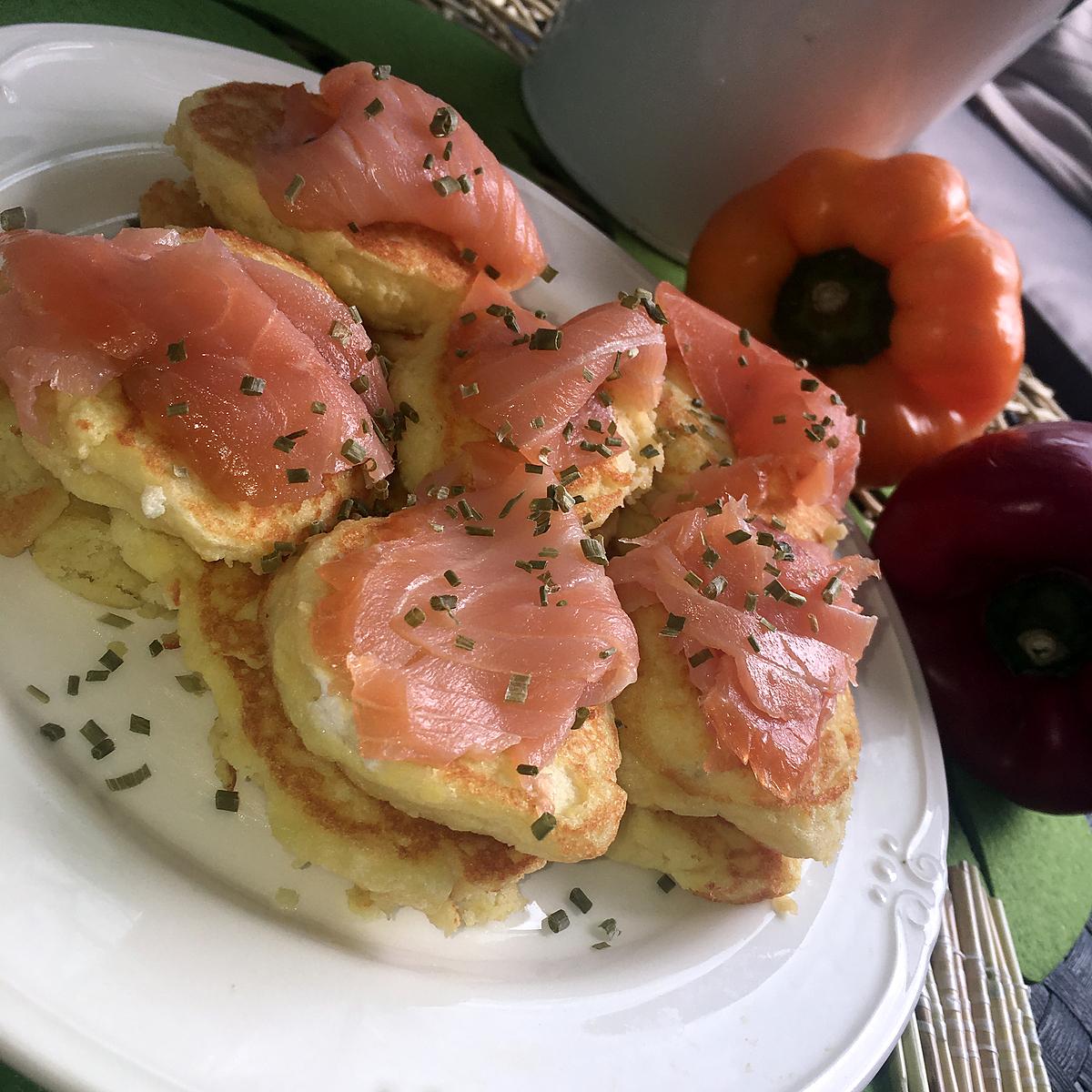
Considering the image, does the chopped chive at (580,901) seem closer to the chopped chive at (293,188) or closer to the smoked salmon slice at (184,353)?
the smoked salmon slice at (184,353)

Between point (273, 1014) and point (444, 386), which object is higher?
point (444, 386)

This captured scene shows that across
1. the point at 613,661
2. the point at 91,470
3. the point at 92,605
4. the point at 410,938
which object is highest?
the point at 613,661

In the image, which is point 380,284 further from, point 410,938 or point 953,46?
point 953,46

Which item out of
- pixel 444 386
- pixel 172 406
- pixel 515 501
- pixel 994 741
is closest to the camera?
pixel 172 406

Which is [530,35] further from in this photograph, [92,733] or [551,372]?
[92,733]

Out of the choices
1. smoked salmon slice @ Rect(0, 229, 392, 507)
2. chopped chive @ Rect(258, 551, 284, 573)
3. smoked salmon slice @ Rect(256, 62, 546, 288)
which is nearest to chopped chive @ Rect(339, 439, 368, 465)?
smoked salmon slice @ Rect(0, 229, 392, 507)

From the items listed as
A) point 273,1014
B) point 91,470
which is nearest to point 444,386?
point 91,470

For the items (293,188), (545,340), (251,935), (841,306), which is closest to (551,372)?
(545,340)

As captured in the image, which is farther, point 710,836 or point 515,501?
point 710,836
